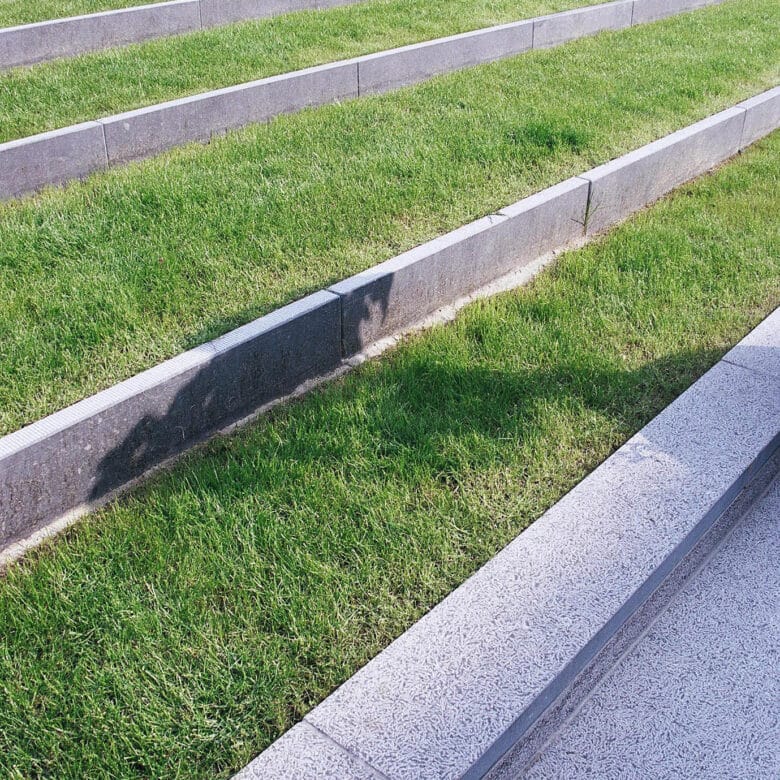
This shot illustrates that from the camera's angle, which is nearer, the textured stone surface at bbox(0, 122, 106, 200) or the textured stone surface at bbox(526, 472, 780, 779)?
the textured stone surface at bbox(526, 472, 780, 779)

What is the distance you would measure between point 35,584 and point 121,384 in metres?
0.88

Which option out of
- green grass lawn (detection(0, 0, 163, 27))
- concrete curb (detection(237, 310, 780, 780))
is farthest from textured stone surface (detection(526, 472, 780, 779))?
green grass lawn (detection(0, 0, 163, 27))

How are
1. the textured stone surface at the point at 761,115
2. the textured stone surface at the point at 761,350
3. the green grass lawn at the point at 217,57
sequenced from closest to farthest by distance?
1. the textured stone surface at the point at 761,350
2. the green grass lawn at the point at 217,57
3. the textured stone surface at the point at 761,115

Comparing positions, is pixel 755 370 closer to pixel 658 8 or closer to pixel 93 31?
pixel 93 31

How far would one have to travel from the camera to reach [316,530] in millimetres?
3164

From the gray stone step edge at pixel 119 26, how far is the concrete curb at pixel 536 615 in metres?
6.72

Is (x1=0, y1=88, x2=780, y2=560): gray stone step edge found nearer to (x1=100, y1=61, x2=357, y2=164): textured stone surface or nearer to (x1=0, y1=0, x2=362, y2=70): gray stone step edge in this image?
(x1=100, y1=61, x2=357, y2=164): textured stone surface

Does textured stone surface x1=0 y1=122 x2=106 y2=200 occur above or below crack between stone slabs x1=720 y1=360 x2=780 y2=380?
above

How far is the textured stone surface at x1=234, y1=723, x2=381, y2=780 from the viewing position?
228cm

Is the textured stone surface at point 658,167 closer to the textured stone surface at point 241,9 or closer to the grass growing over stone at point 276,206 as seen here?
the grass growing over stone at point 276,206

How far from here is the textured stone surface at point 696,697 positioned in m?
2.54

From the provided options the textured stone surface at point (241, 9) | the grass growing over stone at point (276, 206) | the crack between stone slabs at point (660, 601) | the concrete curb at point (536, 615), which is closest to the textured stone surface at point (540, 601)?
the concrete curb at point (536, 615)

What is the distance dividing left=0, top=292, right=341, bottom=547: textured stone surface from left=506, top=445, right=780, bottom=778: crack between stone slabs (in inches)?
73.7

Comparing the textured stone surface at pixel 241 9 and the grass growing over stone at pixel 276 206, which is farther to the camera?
the textured stone surface at pixel 241 9
